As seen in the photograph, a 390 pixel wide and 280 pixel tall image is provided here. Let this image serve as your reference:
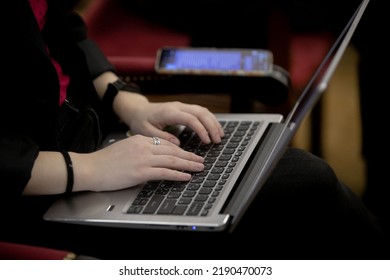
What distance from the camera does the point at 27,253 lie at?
1000 mm

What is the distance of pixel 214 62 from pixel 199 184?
16.6 inches

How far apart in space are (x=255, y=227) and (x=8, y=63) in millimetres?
449

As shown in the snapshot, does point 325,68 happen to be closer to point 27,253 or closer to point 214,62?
point 214,62

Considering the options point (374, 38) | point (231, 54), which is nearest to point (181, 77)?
point (231, 54)

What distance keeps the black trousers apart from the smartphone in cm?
24

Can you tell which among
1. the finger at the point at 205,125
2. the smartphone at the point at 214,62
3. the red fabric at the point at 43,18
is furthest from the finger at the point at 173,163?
the smartphone at the point at 214,62

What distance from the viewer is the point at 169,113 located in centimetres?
117

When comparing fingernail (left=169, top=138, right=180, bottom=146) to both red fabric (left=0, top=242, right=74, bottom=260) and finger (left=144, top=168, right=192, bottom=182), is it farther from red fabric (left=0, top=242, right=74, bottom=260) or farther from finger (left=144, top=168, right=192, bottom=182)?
red fabric (left=0, top=242, right=74, bottom=260)

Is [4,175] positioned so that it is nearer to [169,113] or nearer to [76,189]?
[76,189]

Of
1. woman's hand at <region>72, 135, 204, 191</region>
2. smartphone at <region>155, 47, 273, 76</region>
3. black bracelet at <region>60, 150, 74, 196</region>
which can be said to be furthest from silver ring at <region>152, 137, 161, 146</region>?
smartphone at <region>155, 47, 273, 76</region>

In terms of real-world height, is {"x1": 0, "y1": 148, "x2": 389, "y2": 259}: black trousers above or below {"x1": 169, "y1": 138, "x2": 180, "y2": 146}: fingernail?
below

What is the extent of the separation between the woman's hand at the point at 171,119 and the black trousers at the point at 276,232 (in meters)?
0.13

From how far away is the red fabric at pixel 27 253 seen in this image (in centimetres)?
99

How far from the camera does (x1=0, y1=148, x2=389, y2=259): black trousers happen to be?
1052 mm
